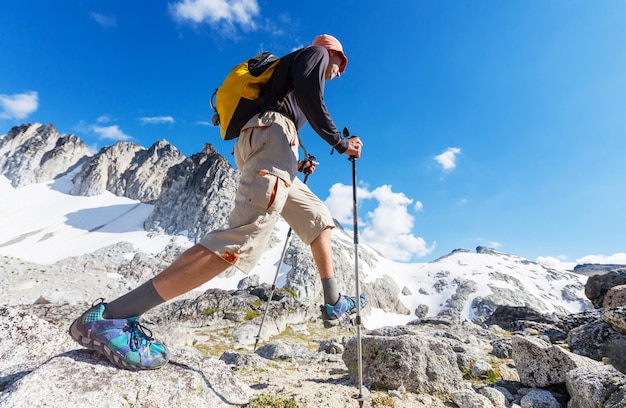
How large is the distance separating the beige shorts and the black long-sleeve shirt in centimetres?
25

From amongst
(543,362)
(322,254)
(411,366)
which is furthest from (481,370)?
(322,254)

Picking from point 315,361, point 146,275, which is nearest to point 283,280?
point 146,275

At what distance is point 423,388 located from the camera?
457 cm

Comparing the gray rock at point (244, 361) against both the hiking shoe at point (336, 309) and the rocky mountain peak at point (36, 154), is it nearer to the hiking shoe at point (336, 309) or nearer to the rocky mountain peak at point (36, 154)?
the hiking shoe at point (336, 309)

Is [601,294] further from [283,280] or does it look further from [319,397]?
[283,280]

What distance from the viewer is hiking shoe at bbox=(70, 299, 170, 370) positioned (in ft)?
9.98

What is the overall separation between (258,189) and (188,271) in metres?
1.08

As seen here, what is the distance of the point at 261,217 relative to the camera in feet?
11.2

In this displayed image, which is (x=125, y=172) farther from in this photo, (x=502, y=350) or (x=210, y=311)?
(x=502, y=350)

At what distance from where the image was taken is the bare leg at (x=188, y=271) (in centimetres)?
312

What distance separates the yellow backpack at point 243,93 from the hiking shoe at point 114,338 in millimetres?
2435

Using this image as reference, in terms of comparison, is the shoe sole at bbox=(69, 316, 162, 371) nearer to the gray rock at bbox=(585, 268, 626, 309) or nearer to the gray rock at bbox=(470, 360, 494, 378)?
the gray rock at bbox=(470, 360, 494, 378)

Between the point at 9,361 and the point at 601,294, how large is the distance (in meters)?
33.5

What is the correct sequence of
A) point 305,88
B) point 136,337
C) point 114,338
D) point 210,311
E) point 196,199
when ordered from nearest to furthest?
point 114,338 < point 136,337 < point 305,88 < point 210,311 < point 196,199
